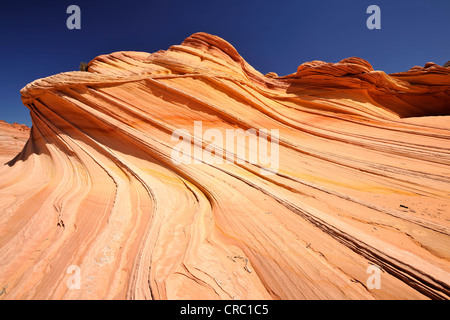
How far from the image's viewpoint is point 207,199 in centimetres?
332

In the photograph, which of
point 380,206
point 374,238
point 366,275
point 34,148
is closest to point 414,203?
point 380,206

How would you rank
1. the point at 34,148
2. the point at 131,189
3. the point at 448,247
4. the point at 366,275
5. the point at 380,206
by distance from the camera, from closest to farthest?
the point at 366,275 < the point at 448,247 < the point at 380,206 < the point at 131,189 < the point at 34,148

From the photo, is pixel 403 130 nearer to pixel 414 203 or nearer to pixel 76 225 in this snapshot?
pixel 414 203

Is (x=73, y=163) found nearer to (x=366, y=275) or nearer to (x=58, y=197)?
(x=58, y=197)

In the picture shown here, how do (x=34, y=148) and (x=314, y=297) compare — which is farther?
(x=34, y=148)

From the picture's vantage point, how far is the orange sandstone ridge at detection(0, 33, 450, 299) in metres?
1.69

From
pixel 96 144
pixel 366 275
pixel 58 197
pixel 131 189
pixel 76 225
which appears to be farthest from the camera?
pixel 96 144

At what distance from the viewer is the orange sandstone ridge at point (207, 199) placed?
66.6 inches

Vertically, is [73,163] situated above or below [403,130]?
below

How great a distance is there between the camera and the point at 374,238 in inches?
81.7

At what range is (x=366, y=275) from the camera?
1692mm

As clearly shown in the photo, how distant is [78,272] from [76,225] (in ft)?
3.37

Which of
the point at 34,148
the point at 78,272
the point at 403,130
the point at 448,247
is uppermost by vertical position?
the point at 403,130
